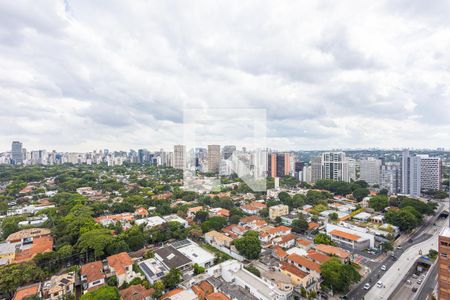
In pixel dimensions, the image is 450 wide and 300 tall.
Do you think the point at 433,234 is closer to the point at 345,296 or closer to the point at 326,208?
the point at 326,208

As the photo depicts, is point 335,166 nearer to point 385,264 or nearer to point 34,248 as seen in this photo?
point 385,264

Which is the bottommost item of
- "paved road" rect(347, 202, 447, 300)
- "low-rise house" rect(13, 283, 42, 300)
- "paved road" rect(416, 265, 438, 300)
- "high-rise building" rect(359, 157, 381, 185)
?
"paved road" rect(347, 202, 447, 300)

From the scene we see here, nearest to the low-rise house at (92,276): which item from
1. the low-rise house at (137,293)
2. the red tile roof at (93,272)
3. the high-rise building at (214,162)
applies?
the red tile roof at (93,272)

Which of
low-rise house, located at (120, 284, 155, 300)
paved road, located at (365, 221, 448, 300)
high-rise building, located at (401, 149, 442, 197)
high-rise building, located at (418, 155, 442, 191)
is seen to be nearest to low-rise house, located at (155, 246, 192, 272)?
low-rise house, located at (120, 284, 155, 300)

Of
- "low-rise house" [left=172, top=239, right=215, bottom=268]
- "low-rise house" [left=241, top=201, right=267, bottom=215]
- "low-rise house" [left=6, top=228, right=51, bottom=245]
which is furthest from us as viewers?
"low-rise house" [left=241, top=201, right=267, bottom=215]

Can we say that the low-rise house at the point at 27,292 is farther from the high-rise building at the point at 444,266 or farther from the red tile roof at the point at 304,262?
the high-rise building at the point at 444,266

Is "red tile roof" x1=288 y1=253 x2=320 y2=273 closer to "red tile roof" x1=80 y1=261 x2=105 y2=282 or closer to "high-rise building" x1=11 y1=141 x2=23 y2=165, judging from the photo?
"red tile roof" x1=80 y1=261 x2=105 y2=282

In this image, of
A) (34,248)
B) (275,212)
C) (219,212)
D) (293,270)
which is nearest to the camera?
(293,270)

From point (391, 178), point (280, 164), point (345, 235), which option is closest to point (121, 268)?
point (345, 235)
